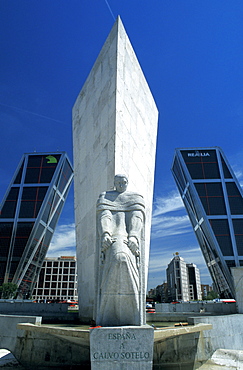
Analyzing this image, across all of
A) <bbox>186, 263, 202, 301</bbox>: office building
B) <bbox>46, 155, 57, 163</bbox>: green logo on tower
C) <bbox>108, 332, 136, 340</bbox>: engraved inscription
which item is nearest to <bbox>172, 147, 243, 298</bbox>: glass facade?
<bbox>46, 155, 57, 163</bbox>: green logo on tower

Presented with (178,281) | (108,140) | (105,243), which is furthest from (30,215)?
(178,281)

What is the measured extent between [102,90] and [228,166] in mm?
48089

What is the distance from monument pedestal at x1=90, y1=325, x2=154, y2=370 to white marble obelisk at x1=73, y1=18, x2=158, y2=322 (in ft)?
12.1

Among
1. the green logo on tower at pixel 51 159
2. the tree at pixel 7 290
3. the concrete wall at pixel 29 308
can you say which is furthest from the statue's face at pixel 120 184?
the green logo on tower at pixel 51 159

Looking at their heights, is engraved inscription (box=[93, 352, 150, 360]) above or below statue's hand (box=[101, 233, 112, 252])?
below

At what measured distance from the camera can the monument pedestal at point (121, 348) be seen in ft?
11.8

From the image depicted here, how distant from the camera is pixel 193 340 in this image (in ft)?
17.2

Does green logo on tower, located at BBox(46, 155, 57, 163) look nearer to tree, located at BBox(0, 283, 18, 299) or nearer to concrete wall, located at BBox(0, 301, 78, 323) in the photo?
tree, located at BBox(0, 283, 18, 299)

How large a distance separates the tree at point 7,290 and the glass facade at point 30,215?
2.83 meters

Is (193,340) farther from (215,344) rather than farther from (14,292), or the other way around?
(14,292)

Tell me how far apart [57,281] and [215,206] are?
54039 millimetres

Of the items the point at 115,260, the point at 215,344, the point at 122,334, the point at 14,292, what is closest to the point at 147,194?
the point at 215,344

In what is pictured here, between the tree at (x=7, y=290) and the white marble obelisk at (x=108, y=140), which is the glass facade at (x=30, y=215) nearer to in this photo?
the tree at (x=7, y=290)

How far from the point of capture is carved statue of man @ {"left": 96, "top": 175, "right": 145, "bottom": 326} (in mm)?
4164
